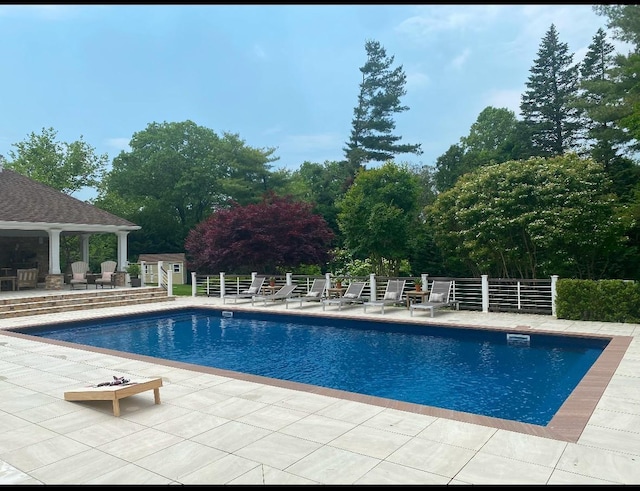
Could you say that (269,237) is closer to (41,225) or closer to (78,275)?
(78,275)

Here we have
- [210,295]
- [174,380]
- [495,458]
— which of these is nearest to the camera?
[495,458]

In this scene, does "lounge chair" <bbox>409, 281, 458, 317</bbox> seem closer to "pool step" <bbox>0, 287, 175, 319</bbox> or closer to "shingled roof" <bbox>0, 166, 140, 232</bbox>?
"pool step" <bbox>0, 287, 175, 319</bbox>

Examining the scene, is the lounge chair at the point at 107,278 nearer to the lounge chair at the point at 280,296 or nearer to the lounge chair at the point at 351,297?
the lounge chair at the point at 280,296

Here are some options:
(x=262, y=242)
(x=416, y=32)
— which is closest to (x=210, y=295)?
(x=262, y=242)

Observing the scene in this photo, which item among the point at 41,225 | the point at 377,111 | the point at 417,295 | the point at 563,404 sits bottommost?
the point at 563,404

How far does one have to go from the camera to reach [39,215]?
1969cm

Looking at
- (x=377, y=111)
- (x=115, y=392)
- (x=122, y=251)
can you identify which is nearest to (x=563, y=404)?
(x=115, y=392)

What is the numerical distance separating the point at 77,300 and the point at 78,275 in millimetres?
3390

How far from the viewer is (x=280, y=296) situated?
1722cm

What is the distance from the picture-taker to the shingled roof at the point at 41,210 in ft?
61.5

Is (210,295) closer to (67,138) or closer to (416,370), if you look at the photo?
(416,370)

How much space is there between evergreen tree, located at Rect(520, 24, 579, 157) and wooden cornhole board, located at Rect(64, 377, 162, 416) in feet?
99.0

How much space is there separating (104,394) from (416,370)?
17.5ft

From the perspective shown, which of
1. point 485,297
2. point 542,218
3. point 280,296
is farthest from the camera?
point 280,296
